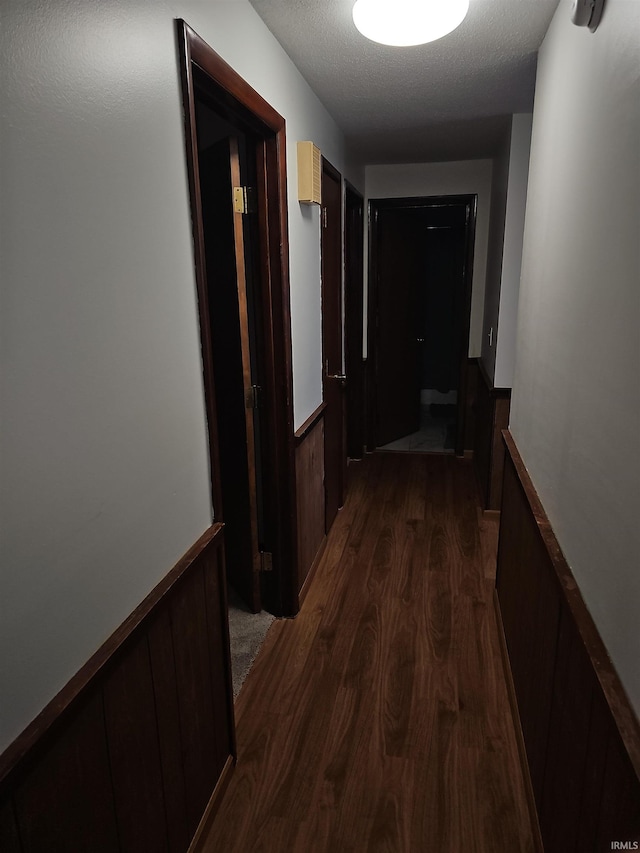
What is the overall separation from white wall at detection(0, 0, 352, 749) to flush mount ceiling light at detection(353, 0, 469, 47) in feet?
1.48

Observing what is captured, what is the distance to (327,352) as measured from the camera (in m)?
2.98

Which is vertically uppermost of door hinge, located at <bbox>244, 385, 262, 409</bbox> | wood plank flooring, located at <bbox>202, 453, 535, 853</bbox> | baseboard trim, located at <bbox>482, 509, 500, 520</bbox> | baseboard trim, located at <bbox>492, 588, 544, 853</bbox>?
door hinge, located at <bbox>244, 385, 262, 409</bbox>

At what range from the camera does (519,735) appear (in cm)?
178

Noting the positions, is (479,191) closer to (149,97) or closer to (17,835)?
(149,97)

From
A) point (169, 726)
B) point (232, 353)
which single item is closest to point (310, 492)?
point (232, 353)

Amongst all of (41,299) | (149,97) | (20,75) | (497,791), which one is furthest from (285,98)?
(497,791)

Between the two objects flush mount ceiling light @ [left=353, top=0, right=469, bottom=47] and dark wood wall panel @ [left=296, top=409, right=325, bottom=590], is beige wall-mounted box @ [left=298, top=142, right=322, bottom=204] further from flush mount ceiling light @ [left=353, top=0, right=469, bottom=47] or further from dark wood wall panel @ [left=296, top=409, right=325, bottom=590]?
dark wood wall panel @ [left=296, top=409, right=325, bottom=590]

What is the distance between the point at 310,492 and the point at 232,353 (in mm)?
836

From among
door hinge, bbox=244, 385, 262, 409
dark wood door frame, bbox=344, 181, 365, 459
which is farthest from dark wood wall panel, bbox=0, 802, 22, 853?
dark wood door frame, bbox=344, 181, 365, 459

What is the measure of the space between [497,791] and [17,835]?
1359 millimetres

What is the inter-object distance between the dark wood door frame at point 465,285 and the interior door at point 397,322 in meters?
0.04

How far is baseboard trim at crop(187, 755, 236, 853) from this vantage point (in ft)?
4.75

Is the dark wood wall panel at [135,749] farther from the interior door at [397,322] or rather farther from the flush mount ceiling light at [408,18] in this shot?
the interior door at [397,322]

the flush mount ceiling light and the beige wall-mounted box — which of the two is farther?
the beige wall-mounted box
